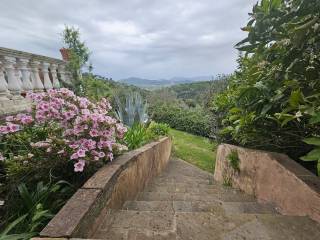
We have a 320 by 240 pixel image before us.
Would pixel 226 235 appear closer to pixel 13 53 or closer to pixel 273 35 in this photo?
pixel 273 35

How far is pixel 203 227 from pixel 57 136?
1.65m

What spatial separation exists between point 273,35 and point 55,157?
2.18m

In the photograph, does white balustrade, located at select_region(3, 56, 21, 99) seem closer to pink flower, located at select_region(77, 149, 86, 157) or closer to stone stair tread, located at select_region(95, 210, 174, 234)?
pink flower, located at select_region(77, 149, 86, 157)

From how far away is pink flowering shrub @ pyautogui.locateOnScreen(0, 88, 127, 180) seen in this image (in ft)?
6.75

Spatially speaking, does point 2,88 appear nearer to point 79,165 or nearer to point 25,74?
point 25,74

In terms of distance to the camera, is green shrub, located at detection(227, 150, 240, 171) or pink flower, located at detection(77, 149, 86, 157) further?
green shrub, located at detection(227, 150, 240, 171)

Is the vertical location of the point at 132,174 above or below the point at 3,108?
below

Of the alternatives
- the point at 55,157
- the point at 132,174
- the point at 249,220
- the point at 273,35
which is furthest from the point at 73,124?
the point at 273,35

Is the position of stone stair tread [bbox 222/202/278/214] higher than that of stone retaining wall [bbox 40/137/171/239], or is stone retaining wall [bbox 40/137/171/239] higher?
stone retaining wall [bbox 40/137/171/239]

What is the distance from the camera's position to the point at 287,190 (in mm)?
2023

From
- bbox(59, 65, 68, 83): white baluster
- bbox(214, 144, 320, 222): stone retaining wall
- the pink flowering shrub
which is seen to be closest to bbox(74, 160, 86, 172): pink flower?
the pink flowering shrub

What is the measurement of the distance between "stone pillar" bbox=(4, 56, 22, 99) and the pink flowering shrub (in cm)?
136

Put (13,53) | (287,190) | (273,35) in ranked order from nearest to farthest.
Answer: (273,35)
(287,190)
(13,53)

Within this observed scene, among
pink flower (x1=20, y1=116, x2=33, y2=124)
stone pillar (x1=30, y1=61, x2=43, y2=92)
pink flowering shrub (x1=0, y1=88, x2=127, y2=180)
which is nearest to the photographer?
pink flowering shrub (x1=0, y1=88, x2=127, y2=180)
